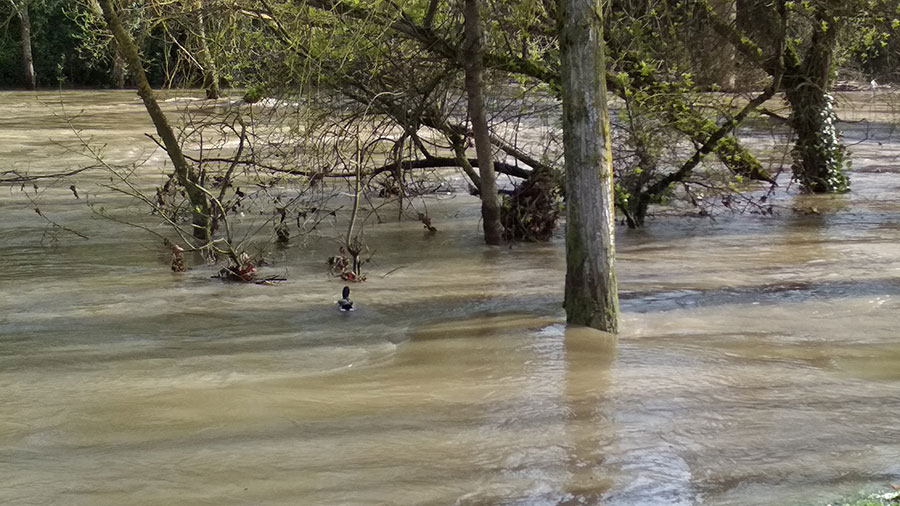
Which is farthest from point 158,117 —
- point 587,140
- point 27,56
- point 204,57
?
point 27,56

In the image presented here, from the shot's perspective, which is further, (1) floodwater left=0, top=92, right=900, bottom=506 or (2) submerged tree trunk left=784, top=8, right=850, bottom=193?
(2) submerged tree trunk left=784, top=8, right=850, bottom=193

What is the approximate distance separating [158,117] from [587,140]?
17.9 ft

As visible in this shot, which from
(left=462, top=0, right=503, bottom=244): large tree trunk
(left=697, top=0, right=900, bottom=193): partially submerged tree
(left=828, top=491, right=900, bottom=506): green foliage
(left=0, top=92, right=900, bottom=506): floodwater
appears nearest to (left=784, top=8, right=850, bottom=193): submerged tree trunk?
(left=697, top=0, right=900, bottom=193): partially submerged tree

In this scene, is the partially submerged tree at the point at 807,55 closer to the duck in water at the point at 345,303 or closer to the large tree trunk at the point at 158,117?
the duck in water at the point at 345,303

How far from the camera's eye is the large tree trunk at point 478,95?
1091 cm

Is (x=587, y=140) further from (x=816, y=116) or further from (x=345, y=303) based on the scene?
(x=816, y=116)

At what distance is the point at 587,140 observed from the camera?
7.93 m

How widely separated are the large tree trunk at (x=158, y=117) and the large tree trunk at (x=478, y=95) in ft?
10.1

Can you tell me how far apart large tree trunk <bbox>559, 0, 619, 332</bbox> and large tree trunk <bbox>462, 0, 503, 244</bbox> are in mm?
2979

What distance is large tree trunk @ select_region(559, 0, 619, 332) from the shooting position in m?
7.91

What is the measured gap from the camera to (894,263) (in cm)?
1127

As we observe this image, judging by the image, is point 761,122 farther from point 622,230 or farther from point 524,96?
point 524,96

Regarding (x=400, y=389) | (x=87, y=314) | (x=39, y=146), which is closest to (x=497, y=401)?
(x=400, y=389)

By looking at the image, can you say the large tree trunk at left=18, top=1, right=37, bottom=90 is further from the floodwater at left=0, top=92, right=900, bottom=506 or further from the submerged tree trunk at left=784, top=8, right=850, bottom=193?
the submerged tree trunk at left=784, top=8, right=850, bottom=193
